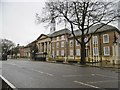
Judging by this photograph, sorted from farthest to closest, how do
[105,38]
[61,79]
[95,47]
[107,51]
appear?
[95,47] < [105,38] < [107,51] < [61,79]

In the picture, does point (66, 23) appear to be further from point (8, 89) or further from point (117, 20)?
point (8, 89)

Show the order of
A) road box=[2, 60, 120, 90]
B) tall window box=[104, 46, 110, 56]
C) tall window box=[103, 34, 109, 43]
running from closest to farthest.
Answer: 1. road box=[2, 60, 120, 90]
2. tall window box=[104, 46, 110, 56]
3. tall window box=[103, 34, 109, 43]

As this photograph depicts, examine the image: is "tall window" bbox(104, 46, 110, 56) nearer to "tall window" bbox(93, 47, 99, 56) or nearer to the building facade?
the building facade

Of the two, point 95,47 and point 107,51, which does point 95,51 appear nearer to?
point 95,47

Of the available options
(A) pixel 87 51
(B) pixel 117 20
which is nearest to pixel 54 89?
(B) pixel 117 20

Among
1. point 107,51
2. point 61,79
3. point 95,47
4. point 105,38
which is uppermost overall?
point 105,38

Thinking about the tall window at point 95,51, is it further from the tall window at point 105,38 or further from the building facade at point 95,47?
the tall window at point 105,38

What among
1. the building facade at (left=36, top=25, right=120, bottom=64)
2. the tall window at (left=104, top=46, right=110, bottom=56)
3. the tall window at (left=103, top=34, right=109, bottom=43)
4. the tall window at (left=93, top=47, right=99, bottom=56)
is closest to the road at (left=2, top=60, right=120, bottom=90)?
the building facade at (left=36, top=25, right=120, bottom=64)

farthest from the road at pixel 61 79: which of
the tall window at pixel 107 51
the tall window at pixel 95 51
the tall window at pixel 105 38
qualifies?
the tall window at pixel 95 51

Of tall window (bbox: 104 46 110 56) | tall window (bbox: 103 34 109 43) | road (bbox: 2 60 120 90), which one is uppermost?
tall window (bbox: 103 34 109 43)

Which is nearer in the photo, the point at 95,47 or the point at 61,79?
the point at 61,79

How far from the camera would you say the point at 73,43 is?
69062 mm

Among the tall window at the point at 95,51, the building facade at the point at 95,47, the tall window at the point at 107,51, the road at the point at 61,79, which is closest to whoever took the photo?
the road at the point at 61,79

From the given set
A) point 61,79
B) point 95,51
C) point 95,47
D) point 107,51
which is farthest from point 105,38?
point 61,79
